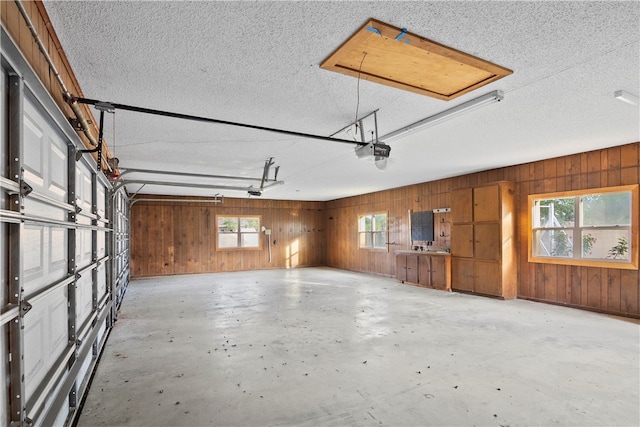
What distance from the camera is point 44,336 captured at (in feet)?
6.22

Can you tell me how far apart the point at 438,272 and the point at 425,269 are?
1.25 feet

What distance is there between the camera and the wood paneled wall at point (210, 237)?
1020cm

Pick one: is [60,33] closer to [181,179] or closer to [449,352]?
[449,352]

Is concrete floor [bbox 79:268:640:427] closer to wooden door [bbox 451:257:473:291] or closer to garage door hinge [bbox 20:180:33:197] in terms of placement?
wooden door [bbox 451:257:473:291]

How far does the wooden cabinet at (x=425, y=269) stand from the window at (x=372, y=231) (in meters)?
1.52

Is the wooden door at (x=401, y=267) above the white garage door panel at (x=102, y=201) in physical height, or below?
below

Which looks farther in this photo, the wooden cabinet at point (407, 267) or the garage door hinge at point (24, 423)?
the wooden cabinet at point (407, 267)

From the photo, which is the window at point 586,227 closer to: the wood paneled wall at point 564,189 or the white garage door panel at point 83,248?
the wood paneled wall at point 564,189

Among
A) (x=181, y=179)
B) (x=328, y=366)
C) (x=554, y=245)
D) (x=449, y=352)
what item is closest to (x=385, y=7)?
(x=328, y=366)

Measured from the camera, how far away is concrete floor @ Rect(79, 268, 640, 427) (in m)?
2.42

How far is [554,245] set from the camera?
5895 mm

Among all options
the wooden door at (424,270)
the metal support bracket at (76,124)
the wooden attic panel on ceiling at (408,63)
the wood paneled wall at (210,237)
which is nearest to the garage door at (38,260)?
the metal support bracket at (76,124)

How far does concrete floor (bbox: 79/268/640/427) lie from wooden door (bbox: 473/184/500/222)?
5.22 ft

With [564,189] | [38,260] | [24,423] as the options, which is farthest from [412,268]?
[24,423]
